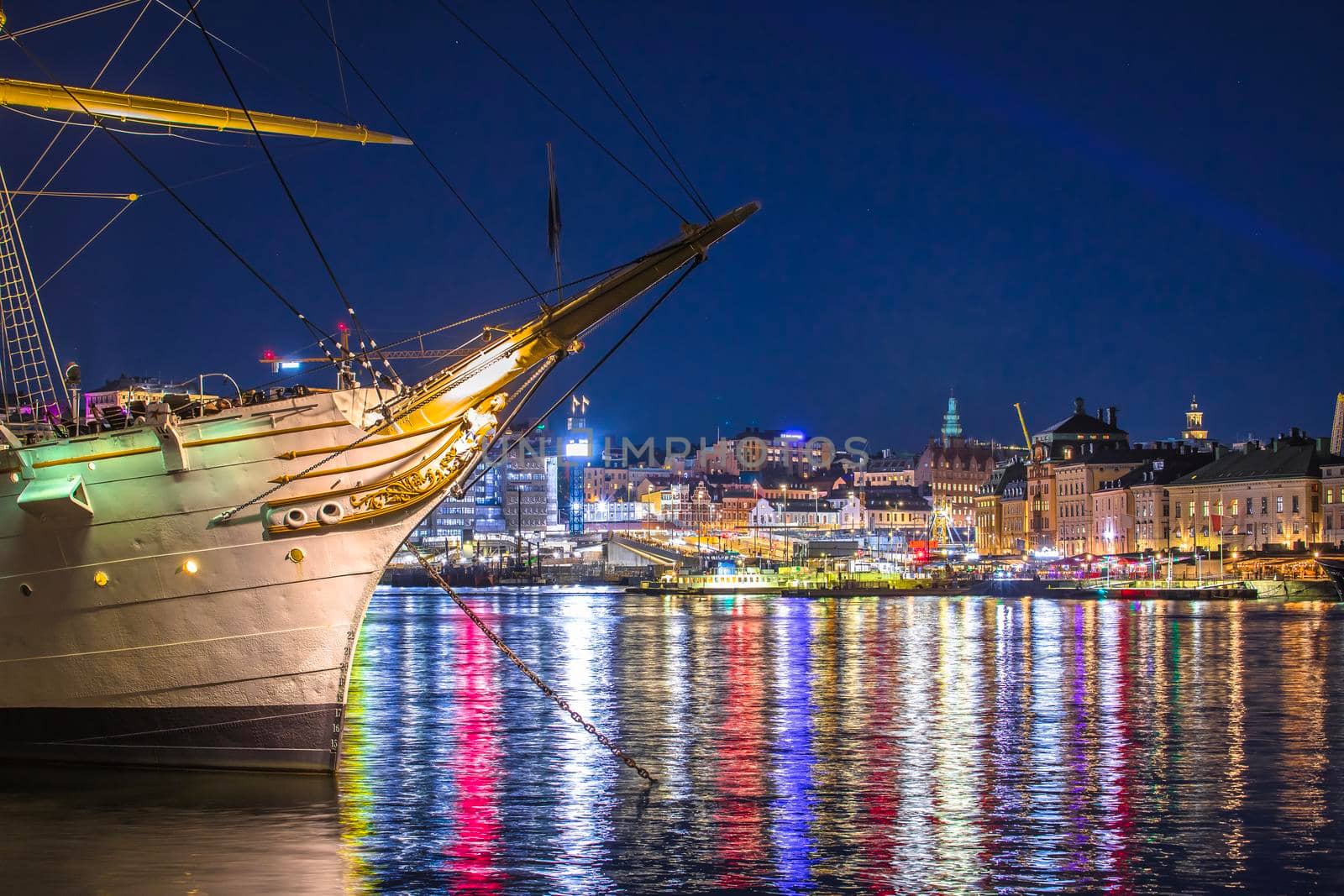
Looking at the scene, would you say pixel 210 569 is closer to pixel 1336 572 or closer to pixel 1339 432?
pixel 1336 572

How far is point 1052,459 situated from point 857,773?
15227 centimetres

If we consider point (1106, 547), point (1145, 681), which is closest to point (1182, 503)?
point (1106, 547)

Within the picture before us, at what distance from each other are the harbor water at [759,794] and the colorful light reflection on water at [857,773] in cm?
7

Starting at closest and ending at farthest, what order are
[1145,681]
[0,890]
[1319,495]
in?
[0,890]
[1145,681]
[1319,495]

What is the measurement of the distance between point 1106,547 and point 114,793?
5455 inches

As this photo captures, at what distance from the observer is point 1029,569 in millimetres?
150625

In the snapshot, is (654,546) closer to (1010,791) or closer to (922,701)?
(922,701)

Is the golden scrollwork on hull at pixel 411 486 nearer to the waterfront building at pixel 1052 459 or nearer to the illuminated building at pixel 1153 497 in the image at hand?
the illuminated building at pixel 1153 497

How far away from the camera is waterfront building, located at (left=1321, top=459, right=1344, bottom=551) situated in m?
114

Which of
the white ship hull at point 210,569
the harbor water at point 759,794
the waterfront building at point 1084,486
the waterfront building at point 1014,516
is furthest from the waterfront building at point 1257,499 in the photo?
the white ship hull at point 210,569

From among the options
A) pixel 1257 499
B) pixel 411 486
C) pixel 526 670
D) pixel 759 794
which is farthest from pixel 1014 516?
pixel 411 486

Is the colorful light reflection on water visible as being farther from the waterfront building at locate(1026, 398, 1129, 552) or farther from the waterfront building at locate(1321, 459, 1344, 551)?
the waterfront building at locate(1026, 398, 1129, 552)

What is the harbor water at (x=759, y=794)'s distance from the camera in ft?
51.6

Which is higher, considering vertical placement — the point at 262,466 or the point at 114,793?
the point at 262,466
